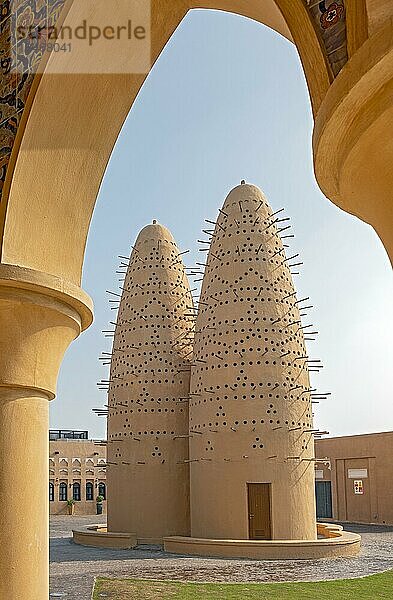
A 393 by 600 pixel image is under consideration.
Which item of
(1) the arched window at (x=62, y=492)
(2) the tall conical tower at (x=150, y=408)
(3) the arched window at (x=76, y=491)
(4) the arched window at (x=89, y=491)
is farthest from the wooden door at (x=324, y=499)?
(2) the tall conical tower at (x=150, y=408)

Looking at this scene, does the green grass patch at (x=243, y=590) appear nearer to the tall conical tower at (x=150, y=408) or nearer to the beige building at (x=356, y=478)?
the tall conical tower at (x=150, y=408)

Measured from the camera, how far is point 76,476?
3216 centimetres

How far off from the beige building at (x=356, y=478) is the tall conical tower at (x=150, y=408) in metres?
7.00

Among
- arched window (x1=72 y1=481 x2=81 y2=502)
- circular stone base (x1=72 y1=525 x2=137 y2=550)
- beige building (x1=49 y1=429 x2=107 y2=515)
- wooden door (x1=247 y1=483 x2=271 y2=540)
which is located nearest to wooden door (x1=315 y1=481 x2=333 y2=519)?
beige building (x1=49 y1=429 x2=107 y2=515)

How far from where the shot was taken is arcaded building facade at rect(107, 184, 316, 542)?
1755 cm

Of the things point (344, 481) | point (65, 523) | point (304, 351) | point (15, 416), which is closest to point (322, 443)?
point (344, 481)

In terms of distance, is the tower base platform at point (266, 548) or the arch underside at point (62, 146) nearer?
the arch underside at point (62, 146)

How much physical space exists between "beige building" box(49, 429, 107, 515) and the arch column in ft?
92.6

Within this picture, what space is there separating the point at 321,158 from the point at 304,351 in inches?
649

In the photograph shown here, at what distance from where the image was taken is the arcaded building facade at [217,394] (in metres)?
17.5

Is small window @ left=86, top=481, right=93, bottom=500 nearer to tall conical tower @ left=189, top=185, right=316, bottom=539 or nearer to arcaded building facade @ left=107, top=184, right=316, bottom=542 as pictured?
arcaded building facade @ left=107, top=184, right=316, bottom=542

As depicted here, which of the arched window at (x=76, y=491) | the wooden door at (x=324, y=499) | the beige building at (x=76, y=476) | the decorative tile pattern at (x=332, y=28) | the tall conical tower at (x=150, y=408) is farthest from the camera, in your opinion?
the arched window at (x=76, y=491)

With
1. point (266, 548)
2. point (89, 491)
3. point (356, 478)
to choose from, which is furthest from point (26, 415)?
point (89, 491)

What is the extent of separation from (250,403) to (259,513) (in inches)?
110
